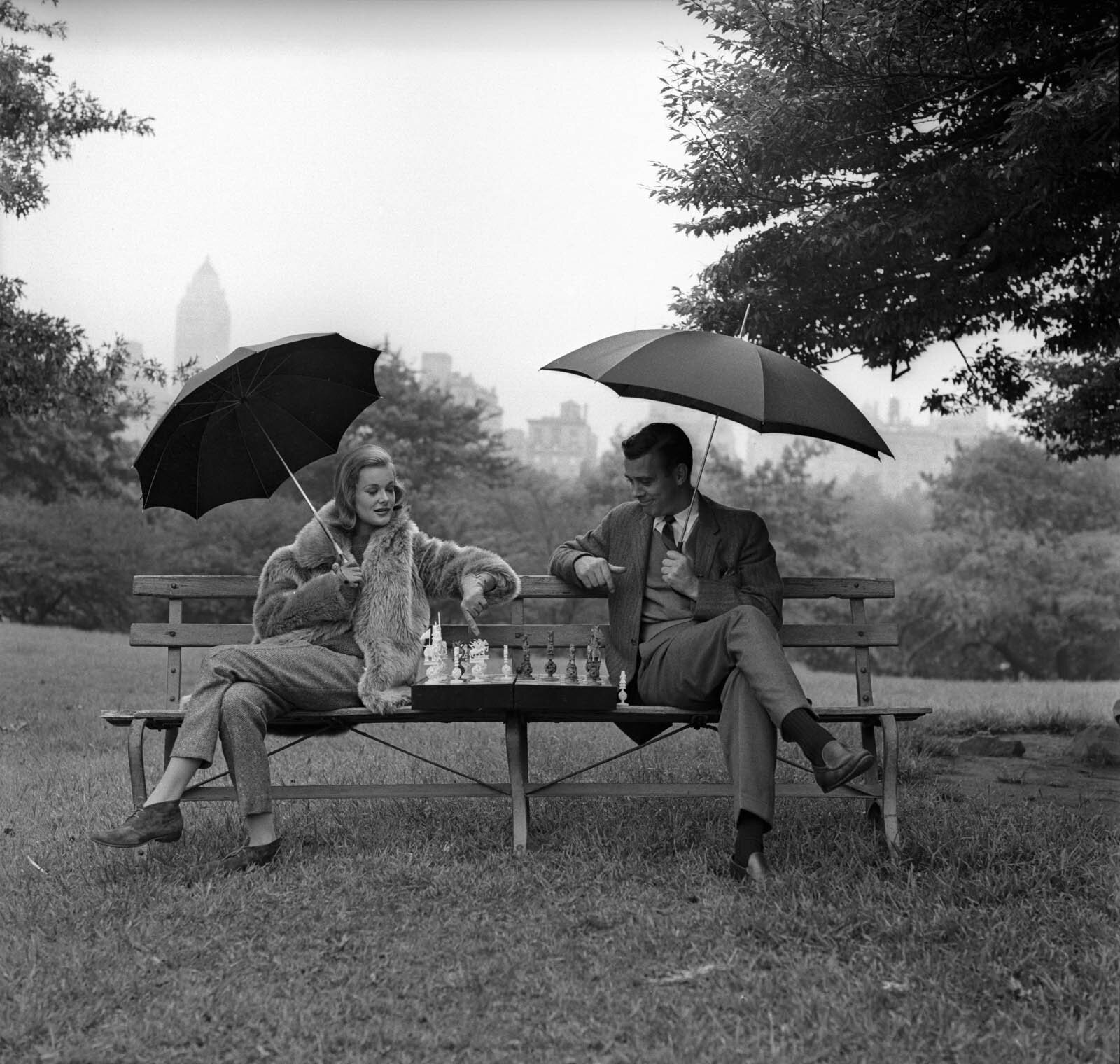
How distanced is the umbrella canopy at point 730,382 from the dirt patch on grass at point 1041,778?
2205 millimetres

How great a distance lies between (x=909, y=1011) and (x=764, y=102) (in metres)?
4.51

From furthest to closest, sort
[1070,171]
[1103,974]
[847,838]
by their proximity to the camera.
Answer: [1070,171] → [847,838] → [1103,974]

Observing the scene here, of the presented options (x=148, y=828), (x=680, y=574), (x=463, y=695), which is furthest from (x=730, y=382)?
(x=148, y=828)

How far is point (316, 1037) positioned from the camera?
2775 millimetres

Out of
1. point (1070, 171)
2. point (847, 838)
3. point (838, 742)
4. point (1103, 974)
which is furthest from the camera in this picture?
point (1070, 171)

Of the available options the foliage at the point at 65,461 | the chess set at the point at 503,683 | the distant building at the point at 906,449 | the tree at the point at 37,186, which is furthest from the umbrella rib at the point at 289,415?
the distant building at the point at 906,449

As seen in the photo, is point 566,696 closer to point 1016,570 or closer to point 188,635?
point 188,635

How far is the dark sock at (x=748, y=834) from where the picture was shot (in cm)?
379

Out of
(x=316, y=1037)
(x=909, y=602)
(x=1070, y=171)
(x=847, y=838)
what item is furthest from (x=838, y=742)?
(x=909, y=602)

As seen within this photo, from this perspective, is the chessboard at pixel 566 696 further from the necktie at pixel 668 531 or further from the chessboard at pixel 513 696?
the necktie at pixel 668 531

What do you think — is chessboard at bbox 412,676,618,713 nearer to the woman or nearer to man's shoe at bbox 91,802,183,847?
the woman

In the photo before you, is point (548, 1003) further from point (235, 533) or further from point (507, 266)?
point (507, 266)

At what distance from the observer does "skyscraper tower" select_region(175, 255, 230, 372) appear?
1101 inches

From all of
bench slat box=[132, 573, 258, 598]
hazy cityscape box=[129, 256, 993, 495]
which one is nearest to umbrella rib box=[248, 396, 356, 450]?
bench slat box=[132, 573, 258, 598]
